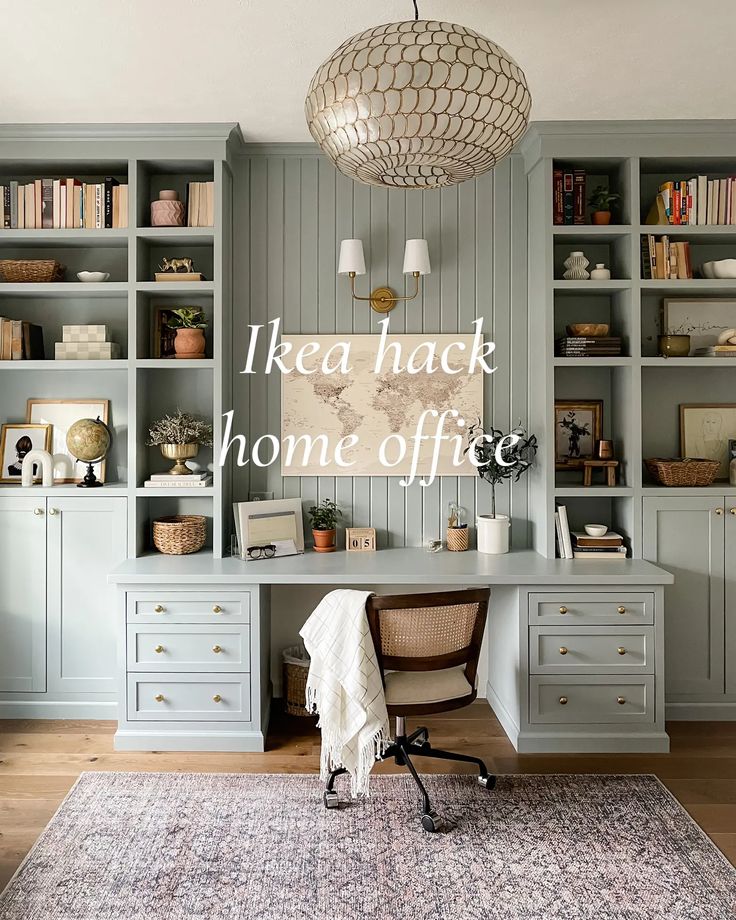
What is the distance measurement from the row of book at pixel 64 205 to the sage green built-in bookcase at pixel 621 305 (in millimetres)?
2035

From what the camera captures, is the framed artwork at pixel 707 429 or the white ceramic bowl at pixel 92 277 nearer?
the white ceramic bowl at pixel 92 277

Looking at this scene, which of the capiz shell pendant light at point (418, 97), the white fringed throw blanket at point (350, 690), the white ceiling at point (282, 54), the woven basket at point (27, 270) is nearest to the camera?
the capiz shell pendant light at point (418, 97)

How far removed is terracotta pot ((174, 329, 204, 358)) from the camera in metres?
3.70

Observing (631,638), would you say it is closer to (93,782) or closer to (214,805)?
(214,805)

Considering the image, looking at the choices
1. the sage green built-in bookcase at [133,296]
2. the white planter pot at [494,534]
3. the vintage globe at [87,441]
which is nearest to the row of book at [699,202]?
the white planter pot at [494,534]

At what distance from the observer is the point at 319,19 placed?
260cm

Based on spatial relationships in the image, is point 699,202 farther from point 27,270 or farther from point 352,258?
point 27,270

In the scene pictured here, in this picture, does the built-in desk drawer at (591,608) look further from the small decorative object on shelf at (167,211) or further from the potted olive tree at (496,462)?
the small decorative object on shelf at (167,211)

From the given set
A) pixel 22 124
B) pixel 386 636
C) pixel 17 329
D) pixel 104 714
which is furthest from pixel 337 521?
pixel 22 124

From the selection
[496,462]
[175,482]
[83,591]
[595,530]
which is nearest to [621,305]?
[496,462]

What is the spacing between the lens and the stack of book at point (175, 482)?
369cm

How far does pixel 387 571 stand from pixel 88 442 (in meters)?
1.57

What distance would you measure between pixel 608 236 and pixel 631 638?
1.90 m

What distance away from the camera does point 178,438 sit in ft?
12.2
